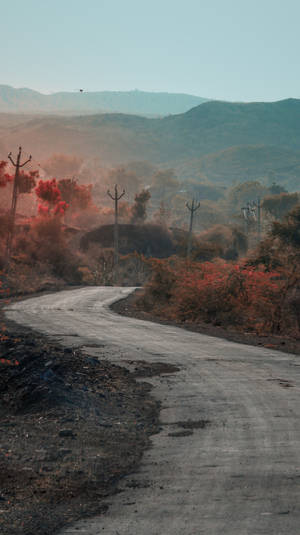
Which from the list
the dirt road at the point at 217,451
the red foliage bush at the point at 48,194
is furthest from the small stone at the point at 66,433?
the red foliage bush at the point at 48,194

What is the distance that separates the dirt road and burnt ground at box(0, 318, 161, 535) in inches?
11.3

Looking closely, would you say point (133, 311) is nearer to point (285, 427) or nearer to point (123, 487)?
point (285, 427)

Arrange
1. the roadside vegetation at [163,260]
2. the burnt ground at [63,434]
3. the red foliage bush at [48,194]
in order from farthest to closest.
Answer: the red foliage bush at [48,194], the roadside vegetation at [163,260], the burnt ground at [63,434]

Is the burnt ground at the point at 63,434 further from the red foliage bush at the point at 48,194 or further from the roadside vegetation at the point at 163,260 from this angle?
the red foliage bush at the point at 48,194

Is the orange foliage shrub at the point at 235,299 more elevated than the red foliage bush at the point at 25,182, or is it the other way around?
the red foliage bush at the point at 25,182

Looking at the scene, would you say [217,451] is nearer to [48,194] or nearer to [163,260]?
[163,260]

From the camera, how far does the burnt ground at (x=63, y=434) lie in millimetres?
6184

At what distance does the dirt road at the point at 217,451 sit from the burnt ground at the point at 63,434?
0.29 metres

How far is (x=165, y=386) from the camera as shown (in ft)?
40.9

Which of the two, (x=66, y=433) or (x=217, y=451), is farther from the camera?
(x=66, y=433)

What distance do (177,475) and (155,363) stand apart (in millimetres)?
8349

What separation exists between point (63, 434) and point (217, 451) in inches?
82.7

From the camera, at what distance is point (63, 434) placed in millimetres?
8727

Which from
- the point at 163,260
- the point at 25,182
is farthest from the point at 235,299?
the point at 25,182
